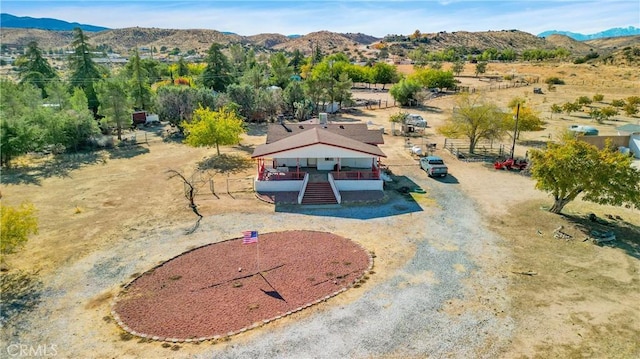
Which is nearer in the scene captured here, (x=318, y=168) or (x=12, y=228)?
(x=12, y=228)

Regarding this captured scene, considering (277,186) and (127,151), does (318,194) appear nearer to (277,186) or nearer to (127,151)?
(277,186)

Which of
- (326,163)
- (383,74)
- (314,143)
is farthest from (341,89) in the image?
(314,143)

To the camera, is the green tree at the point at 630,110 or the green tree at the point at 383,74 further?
the green tree at the point at 383,74

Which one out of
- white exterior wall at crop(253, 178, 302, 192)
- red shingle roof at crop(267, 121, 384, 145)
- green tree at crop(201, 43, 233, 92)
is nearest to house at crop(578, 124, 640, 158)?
red shingle roof at crop(267, 121, 384, 145)

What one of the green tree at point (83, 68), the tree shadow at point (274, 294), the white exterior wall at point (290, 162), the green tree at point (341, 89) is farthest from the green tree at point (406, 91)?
the tree shadow at point (274, 294)

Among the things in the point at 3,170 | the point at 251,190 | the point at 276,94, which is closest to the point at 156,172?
the point at 251,190

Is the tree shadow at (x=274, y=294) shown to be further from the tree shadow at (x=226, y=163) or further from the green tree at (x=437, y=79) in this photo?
the green tree at (x=437, y=79)
